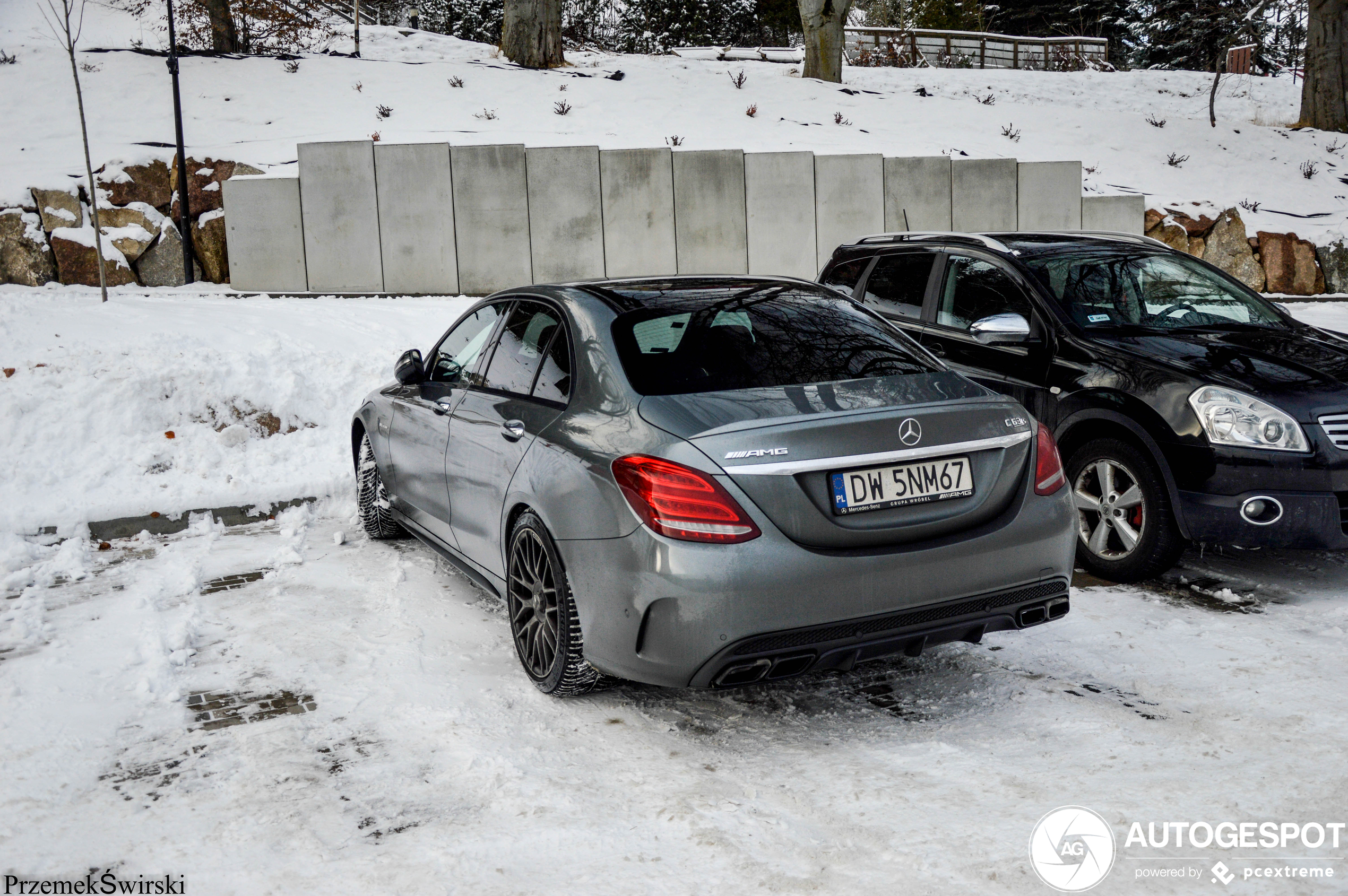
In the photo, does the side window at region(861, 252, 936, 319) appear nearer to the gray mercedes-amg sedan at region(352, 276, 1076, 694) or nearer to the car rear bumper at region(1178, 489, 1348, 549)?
the car rear bumper at region(1178, 489, 1348, 549)

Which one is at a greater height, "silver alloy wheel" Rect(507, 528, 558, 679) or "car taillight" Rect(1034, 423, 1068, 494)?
"car taillight" Rect(1034, 423, 1068, 494)

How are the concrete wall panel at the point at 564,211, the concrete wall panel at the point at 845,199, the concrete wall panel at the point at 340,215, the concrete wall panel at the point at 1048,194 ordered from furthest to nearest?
the concrete wall panel at the point at 1048,194 < the concrete wall panel at the point at 845,199 < the concrete wall panel at the point at 564,211 < the concrete wall panel at the point at 340,215

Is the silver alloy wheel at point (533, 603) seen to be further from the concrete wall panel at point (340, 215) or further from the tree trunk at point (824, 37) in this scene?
the tree trunk at point (824, 37)

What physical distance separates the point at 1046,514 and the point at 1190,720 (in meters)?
0.86

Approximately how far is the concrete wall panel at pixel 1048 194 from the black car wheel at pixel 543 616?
14099 mm

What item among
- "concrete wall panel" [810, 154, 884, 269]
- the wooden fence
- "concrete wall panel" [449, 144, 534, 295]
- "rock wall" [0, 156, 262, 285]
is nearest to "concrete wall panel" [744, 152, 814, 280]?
"concrete wall panel" [810, 154, 884, 269]

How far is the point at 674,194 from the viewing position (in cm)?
1470

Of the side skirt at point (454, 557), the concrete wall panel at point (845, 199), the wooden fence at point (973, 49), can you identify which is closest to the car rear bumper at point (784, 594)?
the side skirt at point (454, 557)

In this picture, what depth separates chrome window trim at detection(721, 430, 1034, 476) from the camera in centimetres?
322

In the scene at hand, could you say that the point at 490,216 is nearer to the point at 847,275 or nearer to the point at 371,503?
the point at 847,275

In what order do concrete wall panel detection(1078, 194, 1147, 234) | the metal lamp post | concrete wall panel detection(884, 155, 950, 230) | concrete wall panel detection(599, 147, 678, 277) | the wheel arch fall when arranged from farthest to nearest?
concrete wall panel detection(1078, 194, 1147, 234) → concrete wall panel detection(884, 155, 950, 230) → concrete wall panel detection(599, 147, 678, 277) → the metal lamp post → the wheel arch

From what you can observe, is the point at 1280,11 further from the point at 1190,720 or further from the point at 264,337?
the point at 1190,720

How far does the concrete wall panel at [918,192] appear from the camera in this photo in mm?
15523

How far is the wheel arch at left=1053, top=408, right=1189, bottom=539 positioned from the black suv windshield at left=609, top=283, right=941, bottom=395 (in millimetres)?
1560
